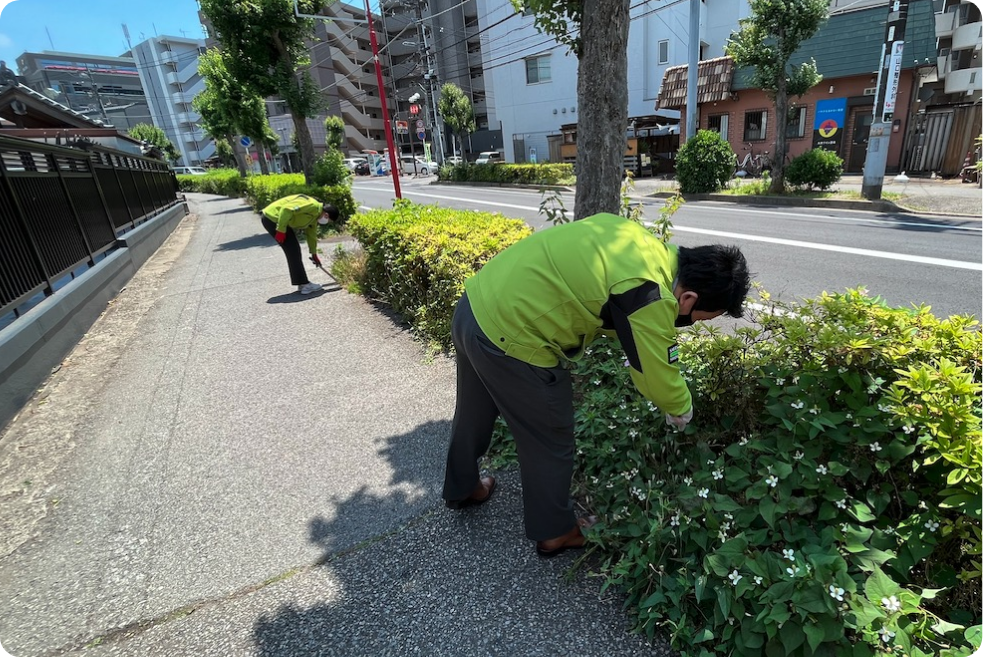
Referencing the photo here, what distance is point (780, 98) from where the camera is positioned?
13062 mm

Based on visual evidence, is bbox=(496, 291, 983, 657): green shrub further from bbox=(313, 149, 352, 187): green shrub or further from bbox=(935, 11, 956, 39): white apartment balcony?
bbox=(935, 11, 956, 39): white apartment balcony

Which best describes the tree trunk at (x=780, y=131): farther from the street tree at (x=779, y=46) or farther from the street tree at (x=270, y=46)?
the street tree at (x=270, y=46)

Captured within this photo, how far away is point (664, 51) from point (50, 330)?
32.1 meters

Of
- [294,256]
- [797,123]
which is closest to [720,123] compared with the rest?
[797,123]

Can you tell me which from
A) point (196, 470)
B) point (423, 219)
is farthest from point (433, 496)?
point (423, 219)

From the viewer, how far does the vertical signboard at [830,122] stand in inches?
722

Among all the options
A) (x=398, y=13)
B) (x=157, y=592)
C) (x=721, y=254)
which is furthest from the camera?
(x=398, y=13)

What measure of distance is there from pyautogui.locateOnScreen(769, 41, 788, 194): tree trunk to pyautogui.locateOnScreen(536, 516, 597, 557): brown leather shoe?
1417 cm

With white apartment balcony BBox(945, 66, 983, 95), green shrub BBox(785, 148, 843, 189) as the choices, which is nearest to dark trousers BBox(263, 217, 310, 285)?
green shrub BBox(785, 148, 843, 189)

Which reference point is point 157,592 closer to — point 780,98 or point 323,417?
point 323,417

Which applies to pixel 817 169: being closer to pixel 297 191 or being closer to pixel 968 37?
pixel 297 191

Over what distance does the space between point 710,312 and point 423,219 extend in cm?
444

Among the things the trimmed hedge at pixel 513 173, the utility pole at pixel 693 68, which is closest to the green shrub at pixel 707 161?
the utility pole at pixel 693 68

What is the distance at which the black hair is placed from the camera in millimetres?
1811
